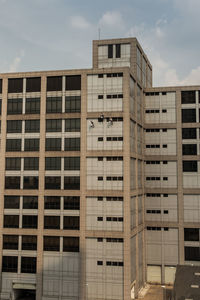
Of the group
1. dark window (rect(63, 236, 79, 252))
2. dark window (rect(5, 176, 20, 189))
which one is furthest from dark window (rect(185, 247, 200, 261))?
dark window (rect(5, 176, 20, 189))

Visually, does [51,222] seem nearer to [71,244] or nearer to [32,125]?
[71,244]

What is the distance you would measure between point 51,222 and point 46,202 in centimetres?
381

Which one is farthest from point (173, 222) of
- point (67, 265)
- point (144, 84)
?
point (144, 84)

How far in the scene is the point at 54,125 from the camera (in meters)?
67.4

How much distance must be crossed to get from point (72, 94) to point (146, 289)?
137 feet

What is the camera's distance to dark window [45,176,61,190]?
65.9 m

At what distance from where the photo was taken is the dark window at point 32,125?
68062 mm

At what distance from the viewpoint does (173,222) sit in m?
74.4

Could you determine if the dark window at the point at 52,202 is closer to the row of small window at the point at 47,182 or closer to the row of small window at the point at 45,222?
the row of small window at the point at 47,182

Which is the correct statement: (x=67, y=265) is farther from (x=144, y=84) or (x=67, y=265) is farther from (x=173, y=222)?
(x=144, y=84)

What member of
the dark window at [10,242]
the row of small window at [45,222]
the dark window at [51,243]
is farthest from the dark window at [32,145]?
the dark window at [51,243]

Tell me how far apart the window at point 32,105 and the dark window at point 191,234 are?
39641 millimetres

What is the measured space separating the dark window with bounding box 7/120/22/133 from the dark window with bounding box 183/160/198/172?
35195 mm

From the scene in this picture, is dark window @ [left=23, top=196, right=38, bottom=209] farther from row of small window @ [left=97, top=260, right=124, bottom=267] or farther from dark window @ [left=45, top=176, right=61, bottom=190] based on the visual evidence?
row of small window @ [left=97, top=260, right=124, bottom=267]
